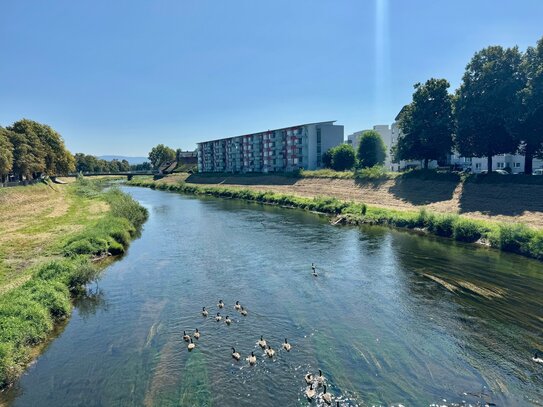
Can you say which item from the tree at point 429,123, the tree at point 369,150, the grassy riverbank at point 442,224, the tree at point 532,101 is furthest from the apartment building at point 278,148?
the tree at point 532,101

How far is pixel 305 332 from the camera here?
1856cm

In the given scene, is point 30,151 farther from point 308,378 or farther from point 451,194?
point 308,378

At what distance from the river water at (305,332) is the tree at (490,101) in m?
26.2

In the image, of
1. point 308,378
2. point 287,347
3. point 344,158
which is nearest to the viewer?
point 308,378

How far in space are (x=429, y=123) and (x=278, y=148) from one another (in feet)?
207

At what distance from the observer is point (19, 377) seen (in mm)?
15031

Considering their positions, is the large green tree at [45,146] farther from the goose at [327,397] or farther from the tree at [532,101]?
the tree at [532,101]

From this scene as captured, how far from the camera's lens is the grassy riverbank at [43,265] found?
16.3 m

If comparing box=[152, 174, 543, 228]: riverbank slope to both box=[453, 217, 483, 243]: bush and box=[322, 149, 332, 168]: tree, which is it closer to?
box=[453, 217, 483, 243]: bush

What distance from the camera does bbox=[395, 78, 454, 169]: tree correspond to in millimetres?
62688

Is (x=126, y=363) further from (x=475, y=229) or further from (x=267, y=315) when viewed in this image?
(x=475, y=229)

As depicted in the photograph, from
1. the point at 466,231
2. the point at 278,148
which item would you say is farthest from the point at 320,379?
the point at 278,148

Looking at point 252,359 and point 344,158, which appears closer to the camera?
point 252,359

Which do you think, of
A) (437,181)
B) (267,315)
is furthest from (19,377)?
(437,181)
